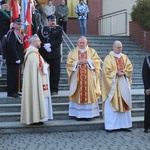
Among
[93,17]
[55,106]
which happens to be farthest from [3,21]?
[93,17]

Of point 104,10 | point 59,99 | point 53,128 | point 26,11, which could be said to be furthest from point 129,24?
point 53,128

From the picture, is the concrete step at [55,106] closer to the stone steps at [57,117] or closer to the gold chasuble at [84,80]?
the stone steps at [57,117]

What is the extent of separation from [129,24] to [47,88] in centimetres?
986

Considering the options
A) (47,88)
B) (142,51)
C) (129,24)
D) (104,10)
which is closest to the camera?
(47,88)

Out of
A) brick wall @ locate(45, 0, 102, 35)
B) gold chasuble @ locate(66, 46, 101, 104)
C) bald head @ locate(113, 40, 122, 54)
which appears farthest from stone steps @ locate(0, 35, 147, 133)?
brick wall @ locate(45, 0, 102, 35)

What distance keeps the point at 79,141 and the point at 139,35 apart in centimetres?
979

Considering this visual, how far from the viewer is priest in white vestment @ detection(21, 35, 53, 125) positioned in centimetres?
922

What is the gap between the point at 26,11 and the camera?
41.7ft

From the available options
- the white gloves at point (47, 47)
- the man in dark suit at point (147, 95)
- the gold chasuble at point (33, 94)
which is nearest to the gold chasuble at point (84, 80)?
the white gloves at point (47, 47)

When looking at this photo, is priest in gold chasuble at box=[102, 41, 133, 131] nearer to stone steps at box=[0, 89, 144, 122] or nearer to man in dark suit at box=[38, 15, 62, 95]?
stone steps at box=[0, 89, 144, 122]

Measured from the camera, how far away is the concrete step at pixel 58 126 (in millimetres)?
9430

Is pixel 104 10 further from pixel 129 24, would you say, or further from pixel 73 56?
pixel 73 56

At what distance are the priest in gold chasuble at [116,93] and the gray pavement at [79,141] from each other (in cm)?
27

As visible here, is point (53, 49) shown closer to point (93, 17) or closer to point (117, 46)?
point (117, 46)
